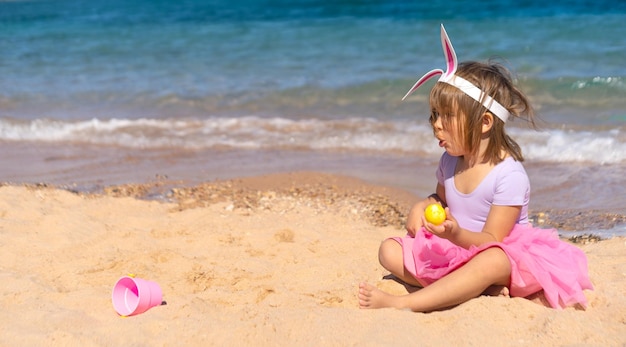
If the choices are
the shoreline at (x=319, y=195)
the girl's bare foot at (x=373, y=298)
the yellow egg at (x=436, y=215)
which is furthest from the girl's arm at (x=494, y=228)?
the shoreline at (x=319, y=195)

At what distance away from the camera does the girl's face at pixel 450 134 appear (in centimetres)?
312

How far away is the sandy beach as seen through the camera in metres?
2.71

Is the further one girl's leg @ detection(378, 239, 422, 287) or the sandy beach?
girl's leg @ detection(378, 239, 422, 287)

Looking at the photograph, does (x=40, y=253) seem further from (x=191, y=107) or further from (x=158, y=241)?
(x=191, y=107)

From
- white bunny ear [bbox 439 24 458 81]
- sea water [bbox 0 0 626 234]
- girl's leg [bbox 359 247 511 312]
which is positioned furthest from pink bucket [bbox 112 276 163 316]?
sea water [bbox 0 0 626 234]

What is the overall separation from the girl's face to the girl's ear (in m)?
0.11

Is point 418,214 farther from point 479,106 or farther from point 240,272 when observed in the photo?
point 240,272

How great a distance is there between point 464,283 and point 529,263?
279mm

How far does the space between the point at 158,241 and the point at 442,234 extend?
180cm

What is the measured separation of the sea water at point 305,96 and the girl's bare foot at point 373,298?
1.24 m

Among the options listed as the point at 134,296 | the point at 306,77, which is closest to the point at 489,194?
the point at 134,296

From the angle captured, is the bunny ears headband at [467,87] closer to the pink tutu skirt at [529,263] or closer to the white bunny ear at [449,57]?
the white bunny ear at [449,57]

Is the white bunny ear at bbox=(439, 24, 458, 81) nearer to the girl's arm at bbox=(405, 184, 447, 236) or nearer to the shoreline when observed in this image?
the girl's arm at bbox=(405, 184, 447, 236)

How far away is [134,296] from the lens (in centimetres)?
310
